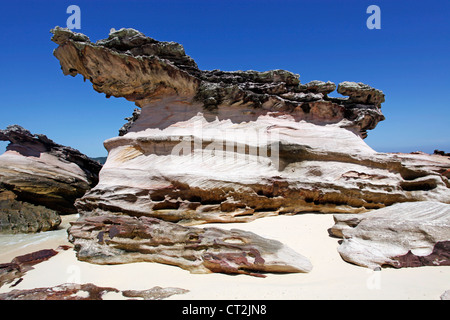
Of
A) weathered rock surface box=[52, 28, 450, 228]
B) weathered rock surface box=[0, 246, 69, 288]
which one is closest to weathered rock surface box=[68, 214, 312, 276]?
weathered rock surface box=[0, 246, 69, 288]

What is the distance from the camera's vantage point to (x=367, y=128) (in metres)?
10.5

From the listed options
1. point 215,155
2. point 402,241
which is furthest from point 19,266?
point 402,241

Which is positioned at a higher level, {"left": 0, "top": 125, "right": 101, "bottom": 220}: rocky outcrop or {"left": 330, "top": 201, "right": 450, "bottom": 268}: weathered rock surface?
{"left": 0, "top": 125, "right": 101, "bottom": 220}: rocky outcrop

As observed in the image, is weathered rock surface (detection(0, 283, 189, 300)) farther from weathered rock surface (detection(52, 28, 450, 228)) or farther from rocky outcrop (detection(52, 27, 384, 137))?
rocky outcrop (detection(52, 27, 384, 137))

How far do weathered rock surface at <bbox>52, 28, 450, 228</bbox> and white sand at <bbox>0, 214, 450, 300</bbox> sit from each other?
7.71ft

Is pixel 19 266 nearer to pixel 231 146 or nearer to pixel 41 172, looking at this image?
pixel 231 146

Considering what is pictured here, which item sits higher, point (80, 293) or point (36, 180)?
point (36, 180)

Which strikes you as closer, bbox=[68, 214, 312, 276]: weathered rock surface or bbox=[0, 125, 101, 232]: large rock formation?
bbox=[68, 214, 312, 276]: weathered rock surface

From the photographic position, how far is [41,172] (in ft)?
35.3

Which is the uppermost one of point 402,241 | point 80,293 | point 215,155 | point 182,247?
point 215,155

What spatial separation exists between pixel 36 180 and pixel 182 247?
889cm

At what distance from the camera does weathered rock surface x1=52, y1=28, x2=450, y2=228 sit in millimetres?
7504
